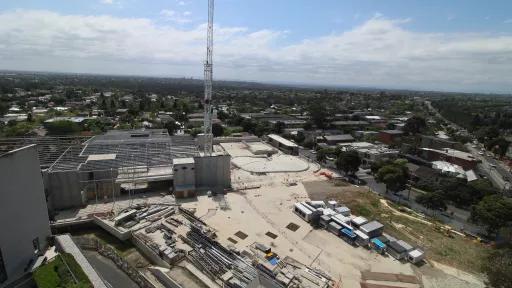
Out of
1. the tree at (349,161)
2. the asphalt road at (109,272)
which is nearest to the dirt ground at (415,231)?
the tree at (349,161)

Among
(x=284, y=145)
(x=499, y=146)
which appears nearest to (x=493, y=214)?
(x=284, y=145)

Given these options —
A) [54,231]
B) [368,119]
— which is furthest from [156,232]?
[368,119]

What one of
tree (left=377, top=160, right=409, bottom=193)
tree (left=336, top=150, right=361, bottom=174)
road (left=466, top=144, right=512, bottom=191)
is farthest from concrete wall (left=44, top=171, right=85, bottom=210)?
road (left=466, top=144, right=512, bottom=191)

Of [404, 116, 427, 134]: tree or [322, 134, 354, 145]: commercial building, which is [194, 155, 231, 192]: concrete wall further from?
[404, 116, 427, 134]: tree

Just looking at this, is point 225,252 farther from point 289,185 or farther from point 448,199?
point 448,199

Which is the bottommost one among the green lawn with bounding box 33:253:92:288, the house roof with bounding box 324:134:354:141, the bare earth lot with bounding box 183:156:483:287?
the bare earth lot with bounding box 183:156:483:287

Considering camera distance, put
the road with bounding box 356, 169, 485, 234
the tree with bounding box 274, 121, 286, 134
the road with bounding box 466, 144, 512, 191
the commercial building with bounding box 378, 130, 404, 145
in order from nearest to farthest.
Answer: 1. the road with bounding box 356, 169, 485, 234
2. the road with bounding box 466, 144, 512, 191
3. the commercial building with bounding box 378, 130, 404, 145
4. the tree with bounding box 274, 121, 286, 134

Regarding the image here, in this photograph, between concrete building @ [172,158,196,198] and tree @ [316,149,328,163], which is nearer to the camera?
concrete building @ [172,158,196,198]

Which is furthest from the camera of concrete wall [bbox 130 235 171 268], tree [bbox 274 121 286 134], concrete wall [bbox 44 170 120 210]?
tree [bbox 274 121 286 134]

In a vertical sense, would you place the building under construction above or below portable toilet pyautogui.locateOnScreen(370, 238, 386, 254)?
above
